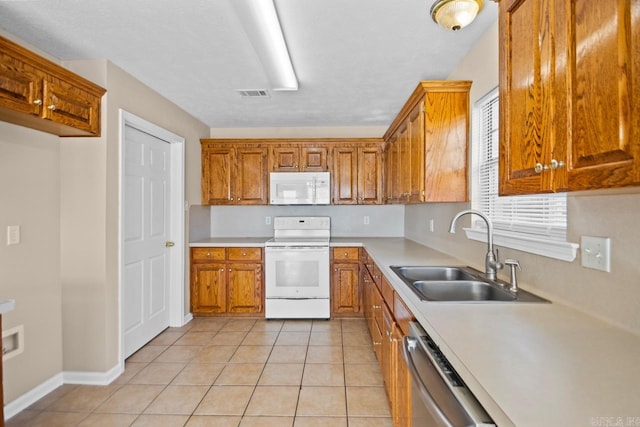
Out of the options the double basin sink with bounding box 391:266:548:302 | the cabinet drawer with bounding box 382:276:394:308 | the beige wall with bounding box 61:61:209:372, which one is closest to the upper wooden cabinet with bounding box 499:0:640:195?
the double basin sink with bounding box 391:266:548:302

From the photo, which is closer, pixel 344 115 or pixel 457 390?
pixel 457 390

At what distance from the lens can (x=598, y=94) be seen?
798 mm

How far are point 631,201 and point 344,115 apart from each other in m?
3.09

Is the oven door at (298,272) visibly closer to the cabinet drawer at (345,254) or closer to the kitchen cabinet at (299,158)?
the cabinet drawer at (345,254)

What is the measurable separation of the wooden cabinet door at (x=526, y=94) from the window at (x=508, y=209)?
228 millimetres

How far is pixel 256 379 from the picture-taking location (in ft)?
8.08

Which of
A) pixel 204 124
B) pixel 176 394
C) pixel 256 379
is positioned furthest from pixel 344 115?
pixel 176 394

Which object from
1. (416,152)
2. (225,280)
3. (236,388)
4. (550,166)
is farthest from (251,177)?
(550,166)

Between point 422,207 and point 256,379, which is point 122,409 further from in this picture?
point 422,207

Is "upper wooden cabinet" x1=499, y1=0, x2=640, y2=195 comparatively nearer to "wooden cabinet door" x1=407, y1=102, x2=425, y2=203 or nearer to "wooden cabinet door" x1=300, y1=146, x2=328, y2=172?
"wooden cabinet door" x1=407, y1=102, x2=425, y2=203

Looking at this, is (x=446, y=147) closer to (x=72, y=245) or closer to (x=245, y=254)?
(x=245, y=254)

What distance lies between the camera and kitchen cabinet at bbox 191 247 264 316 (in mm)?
3816

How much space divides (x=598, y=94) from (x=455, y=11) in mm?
968

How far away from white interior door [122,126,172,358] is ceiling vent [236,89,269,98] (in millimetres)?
982
